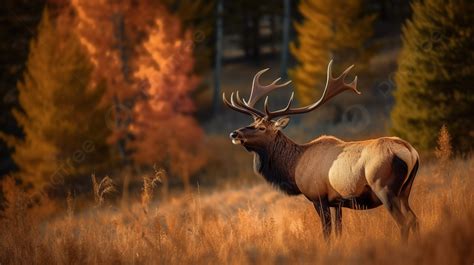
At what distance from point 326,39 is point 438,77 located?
37.1 ft

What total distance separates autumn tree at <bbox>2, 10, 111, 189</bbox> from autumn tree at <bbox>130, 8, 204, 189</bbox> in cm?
218

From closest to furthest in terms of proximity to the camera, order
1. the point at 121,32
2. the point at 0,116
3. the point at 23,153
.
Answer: the point at 23,153
the point at 0,116
the point at 121,32

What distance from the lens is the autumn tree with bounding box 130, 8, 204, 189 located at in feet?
57.7

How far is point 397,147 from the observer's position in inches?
185

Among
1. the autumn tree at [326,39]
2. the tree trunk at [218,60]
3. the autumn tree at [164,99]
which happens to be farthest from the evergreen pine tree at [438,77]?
the tree trunk at [218,60]

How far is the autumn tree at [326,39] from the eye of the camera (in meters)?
22.1

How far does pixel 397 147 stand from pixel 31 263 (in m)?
3.32

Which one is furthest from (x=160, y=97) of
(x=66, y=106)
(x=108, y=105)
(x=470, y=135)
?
Answer: (x=470, y=135)

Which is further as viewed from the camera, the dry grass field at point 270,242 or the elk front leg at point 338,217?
the elk front leg at point 338,217

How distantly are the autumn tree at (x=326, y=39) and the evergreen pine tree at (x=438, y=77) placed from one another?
10194 mm

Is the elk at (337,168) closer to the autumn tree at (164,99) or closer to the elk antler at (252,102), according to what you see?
the elk antler at (252,102)

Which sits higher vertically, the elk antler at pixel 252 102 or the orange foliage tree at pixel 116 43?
the orange foliage tree at pixel 116 43

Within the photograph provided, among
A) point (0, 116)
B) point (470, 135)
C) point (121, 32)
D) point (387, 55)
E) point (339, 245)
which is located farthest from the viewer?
point (387, 55)

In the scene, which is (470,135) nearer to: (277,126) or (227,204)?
(227,204)
